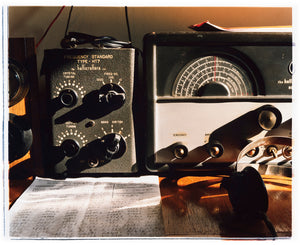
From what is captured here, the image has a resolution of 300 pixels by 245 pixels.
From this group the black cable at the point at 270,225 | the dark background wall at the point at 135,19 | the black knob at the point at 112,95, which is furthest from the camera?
the dark background wall at the point at 135,19

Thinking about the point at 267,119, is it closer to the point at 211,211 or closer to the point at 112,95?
the point at 211,211

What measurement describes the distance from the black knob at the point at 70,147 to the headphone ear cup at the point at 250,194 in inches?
18.7

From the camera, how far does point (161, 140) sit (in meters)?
0.83

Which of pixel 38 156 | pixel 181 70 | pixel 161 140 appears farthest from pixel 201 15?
pixel 38 156

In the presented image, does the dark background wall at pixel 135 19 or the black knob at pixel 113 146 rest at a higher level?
the dark background wall at pixel 135 19

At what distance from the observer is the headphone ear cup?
60 cm

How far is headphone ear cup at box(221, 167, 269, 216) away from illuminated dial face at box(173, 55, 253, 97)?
0.30 meters

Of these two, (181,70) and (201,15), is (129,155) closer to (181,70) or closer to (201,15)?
(181,70)

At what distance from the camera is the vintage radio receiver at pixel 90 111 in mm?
801

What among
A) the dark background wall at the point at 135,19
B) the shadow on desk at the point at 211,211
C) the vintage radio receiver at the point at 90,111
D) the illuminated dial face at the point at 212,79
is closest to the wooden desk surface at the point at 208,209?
the shadow on desk at the point at 211,211

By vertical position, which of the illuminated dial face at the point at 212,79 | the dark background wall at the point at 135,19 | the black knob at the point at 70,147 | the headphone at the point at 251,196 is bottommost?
the headphone at the point at 251,196

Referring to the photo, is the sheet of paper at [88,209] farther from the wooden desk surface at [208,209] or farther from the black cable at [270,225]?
the black cable at [270,225]

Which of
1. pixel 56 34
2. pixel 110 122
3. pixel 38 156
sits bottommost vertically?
pixel 38 156

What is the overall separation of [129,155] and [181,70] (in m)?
0.31
